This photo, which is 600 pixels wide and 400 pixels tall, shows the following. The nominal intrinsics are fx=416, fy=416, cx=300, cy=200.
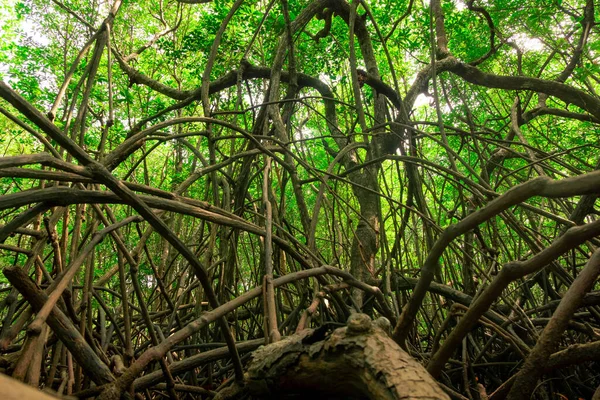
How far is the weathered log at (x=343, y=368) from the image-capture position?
0.58 meters

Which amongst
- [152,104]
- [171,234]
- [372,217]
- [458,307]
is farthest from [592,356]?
[152,104]

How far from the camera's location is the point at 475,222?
2.13ft

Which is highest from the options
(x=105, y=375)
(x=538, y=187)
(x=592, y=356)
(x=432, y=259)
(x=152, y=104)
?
(x=152, y=104)

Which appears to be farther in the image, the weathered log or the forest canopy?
the forest canopy

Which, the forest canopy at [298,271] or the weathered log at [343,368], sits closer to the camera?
the weathered log at [343,368]

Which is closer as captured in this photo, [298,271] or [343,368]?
[343,368]

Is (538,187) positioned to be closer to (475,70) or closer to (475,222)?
(475,222)

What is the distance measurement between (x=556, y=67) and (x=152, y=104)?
5074 millimetres

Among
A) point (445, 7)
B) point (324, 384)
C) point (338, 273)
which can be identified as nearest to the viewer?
point (324, 384)

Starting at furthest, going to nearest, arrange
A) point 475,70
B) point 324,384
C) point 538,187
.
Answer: point 475,70 < point 324,384 < point 538,187

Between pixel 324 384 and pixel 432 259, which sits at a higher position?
pixel 432 259

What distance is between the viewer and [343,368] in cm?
69

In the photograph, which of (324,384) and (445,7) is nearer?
(324,384)

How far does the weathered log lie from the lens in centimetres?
58
